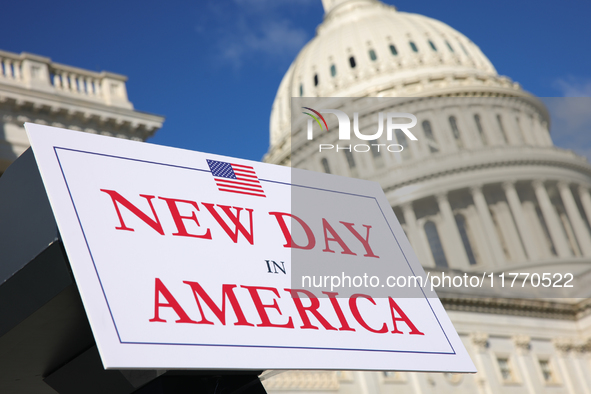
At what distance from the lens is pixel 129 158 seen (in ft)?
11.8

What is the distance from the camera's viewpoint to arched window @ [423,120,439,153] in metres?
56.2

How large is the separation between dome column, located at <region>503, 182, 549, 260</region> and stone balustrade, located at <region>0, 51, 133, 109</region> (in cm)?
3866

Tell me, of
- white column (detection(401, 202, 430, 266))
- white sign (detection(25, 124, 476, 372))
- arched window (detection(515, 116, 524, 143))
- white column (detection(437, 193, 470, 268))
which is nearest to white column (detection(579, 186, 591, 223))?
arched window (detection(515, 116, 524, 143))

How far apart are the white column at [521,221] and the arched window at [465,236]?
361cm

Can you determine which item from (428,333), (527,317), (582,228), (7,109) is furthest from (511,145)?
(428,333)

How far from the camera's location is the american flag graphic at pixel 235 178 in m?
3.84

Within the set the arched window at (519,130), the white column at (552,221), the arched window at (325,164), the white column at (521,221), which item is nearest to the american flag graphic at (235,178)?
the white column at (521,221)

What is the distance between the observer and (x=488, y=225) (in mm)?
50969

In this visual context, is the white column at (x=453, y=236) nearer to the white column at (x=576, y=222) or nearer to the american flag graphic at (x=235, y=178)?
the white column at (x=576, y=222)

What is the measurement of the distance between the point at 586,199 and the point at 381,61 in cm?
2037

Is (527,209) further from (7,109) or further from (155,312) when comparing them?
(155,312)

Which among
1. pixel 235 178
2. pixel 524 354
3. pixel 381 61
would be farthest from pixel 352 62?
pixel 235 178

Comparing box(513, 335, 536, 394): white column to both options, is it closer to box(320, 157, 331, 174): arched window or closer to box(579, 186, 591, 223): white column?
box(579, 186, 591, 223): white column

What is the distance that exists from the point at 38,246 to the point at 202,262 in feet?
2.43
